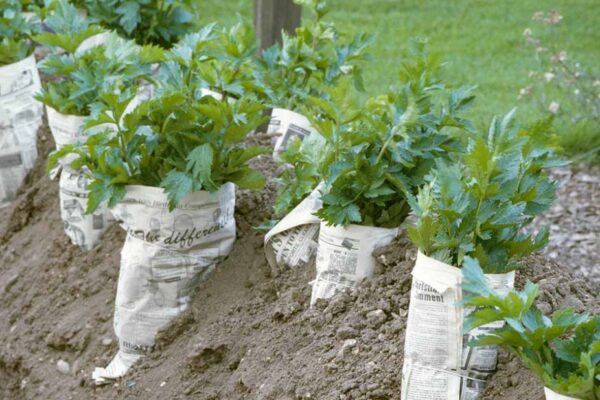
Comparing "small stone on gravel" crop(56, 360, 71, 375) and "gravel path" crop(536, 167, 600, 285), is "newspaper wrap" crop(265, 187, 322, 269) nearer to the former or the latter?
"small stone on gravel" crop(56, 360, 71, 375)

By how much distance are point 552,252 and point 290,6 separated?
1657 mm

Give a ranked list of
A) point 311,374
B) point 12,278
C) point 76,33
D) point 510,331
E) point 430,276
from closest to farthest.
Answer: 1. point 510,331
2. point 430,276
3. point 311,374
4. point 76,33
5. point 12,278

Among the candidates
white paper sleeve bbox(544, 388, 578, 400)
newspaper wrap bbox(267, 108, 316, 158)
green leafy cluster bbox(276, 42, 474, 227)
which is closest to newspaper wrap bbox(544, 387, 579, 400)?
white paper sleeve bbox(544, 388, 578, 400)

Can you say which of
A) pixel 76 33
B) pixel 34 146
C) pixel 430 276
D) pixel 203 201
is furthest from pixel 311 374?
pixel 34 146

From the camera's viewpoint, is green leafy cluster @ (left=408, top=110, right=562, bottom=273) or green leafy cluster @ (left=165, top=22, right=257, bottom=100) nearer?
green leafy cluster @ (left=408, top=110, right=562, bottom=273)

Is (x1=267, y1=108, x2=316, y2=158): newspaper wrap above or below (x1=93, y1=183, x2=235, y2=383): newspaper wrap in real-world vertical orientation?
above

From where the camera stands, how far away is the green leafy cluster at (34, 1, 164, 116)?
12.9 feet

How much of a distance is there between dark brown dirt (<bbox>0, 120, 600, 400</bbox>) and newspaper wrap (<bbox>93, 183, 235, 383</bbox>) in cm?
6

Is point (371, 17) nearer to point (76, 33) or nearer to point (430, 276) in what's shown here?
point (76, 33)

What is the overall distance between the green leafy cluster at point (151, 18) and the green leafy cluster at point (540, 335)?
3.19 metres

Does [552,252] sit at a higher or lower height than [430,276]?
lower

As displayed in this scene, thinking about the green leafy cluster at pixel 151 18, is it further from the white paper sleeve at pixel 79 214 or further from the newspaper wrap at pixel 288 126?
the newspaper wrap at pixel 288 126

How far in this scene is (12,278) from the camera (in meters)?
4.61

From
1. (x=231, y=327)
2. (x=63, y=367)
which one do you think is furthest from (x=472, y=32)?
(x=231, y=327)
